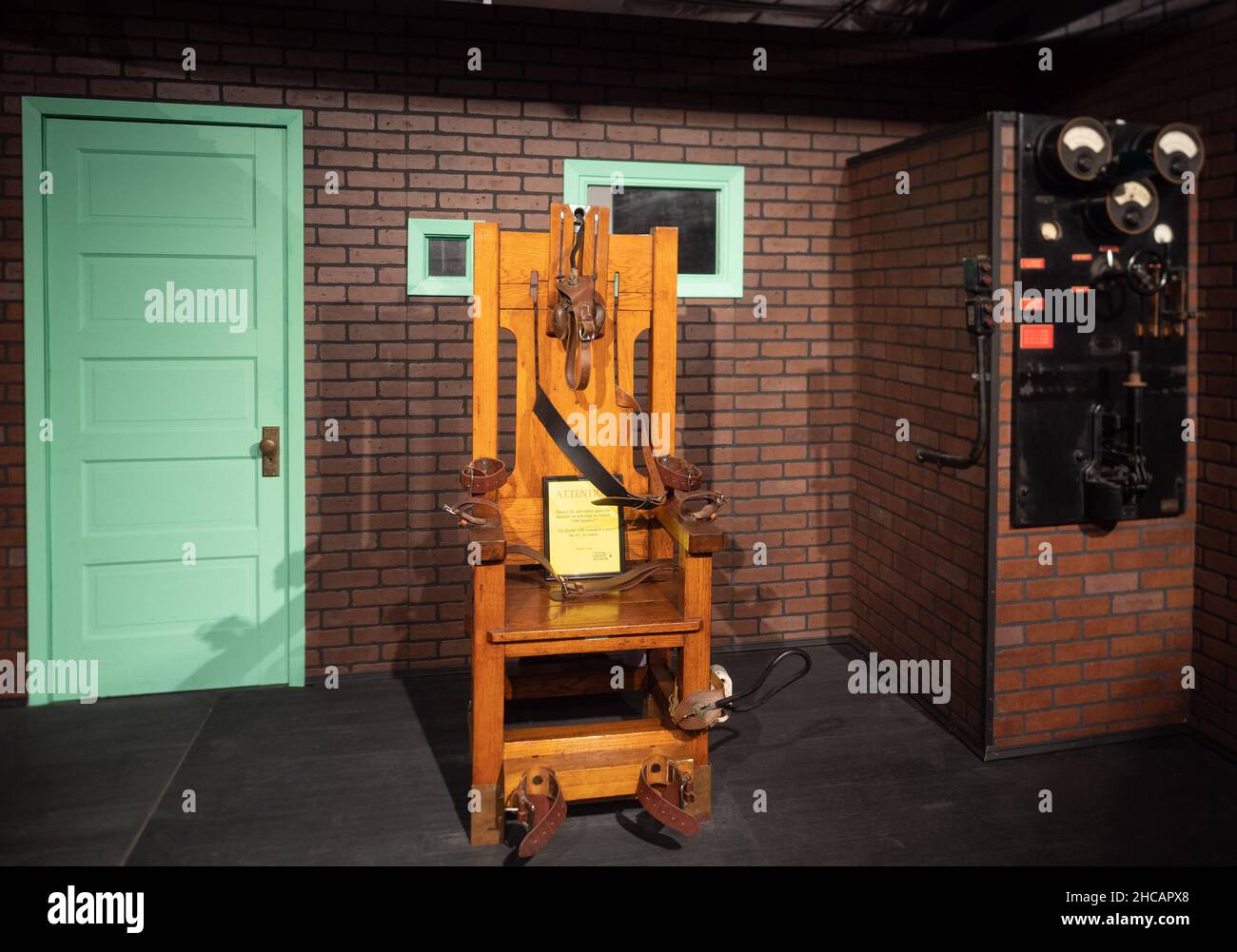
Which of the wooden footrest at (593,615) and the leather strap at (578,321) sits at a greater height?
the leather strap at (578,321)

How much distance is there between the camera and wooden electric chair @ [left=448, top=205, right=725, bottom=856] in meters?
3.01

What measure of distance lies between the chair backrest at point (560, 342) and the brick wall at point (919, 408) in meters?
1.15

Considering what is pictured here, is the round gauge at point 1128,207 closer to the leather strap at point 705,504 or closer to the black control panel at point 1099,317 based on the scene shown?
the black control panel at point 1099,317

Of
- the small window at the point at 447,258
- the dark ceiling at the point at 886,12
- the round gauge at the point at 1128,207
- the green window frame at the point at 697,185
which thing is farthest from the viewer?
the green window frame at the point at 697,185

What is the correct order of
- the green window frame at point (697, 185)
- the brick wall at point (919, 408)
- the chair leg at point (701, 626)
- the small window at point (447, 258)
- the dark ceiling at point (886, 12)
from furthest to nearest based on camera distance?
the green window frame at point (697, 185), the small window at point (447, 258), the dark ceiling at point (886, 12), the brick wall at point (919, 408), the chair leg at point (701, 626)

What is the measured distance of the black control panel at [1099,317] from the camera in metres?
3.52

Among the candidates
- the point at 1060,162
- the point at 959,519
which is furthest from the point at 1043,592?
the point at 1060,162

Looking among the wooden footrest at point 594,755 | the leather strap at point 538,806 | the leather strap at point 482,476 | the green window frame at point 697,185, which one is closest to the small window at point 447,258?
the green window frame at point 697,185

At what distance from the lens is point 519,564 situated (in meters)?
3.70

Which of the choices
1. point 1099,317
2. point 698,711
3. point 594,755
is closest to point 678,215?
point 1099,317

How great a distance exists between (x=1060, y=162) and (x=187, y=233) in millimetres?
3340

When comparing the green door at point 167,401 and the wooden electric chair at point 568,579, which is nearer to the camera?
the wooden electric chair at point 568,579

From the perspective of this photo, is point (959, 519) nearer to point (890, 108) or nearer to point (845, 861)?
point (845, 861)

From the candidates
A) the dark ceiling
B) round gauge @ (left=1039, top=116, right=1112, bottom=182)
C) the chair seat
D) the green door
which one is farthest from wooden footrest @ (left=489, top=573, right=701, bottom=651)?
the dark ceiling
